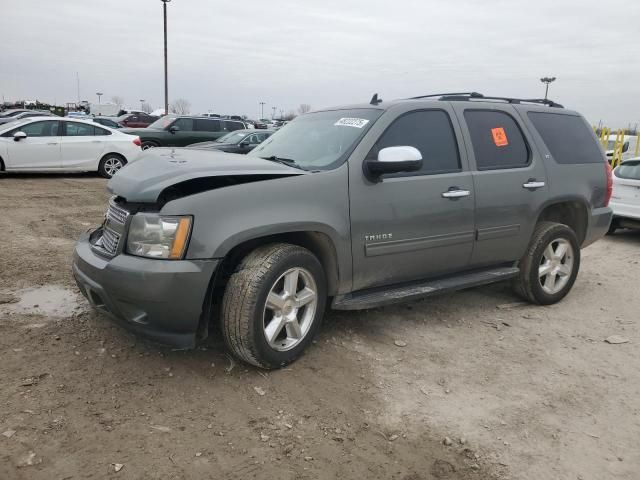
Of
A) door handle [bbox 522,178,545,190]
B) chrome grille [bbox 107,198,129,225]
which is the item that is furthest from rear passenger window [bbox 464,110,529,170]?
chrome grille [bbox 107,198,129,225]

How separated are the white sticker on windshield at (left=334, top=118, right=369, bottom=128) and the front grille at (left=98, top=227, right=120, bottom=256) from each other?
1.84 metres

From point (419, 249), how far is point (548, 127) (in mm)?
2069

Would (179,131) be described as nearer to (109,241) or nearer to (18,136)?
(18,136)

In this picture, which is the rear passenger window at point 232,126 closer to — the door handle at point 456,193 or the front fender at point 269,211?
the door handle at point 456,193

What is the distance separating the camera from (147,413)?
2.85m

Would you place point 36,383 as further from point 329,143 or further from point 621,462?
point 621,462

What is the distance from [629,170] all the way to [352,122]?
21.7 feet

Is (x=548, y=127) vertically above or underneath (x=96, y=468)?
above

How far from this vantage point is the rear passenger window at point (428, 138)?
3881 millimetres

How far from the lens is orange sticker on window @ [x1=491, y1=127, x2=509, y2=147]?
4493 millimetres

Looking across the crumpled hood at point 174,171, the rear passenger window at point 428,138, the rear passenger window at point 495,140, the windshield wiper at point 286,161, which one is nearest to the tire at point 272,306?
the crumpled hood at point 174,171

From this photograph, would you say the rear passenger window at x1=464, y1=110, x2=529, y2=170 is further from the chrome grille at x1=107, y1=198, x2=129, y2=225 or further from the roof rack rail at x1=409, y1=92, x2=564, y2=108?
the chrome grille at x1=107, y1=198, x2=129, y2=225

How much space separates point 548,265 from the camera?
4.91 meters

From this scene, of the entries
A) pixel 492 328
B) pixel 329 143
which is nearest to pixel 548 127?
pixel 492 328
